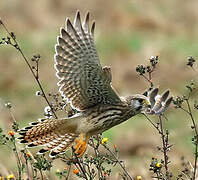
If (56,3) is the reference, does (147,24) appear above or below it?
below

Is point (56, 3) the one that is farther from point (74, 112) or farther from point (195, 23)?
point (74, 112)

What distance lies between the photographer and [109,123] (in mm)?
5930

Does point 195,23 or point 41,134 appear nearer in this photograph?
point 41,134

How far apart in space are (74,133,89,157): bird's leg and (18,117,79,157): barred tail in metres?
0.06

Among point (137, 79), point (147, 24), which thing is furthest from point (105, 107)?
point (147, 24)

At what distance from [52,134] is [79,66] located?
0.56 m

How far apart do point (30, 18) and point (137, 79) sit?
6.75 metres

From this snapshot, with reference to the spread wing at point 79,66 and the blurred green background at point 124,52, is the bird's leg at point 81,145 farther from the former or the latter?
the blurred green background at point 124,52

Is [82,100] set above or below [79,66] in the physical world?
below

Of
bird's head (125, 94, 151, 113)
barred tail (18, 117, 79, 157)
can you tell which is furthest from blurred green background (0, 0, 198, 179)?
bird's head (125, 94, 151, 113)

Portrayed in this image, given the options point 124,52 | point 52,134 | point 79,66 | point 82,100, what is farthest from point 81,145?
point 124,52

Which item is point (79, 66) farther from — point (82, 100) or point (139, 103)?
point (139, 103)

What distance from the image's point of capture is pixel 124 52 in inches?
608

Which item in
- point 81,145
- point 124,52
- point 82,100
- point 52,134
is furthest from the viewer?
point 124,52
